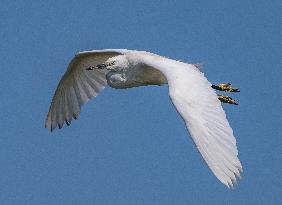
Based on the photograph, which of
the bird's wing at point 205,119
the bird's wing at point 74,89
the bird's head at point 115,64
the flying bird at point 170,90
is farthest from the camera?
the bird's wing at point 74,89

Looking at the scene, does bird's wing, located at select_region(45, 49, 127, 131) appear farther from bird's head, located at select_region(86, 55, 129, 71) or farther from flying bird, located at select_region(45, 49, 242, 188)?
bird's head, located at select_region(86, 55, 129, 71)

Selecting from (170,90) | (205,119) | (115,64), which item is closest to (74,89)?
(115,64)

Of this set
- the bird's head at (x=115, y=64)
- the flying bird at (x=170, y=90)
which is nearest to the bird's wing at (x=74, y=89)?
the flying bird at (x=170, y=90)

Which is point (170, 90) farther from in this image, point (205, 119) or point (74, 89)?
point (74, 89)

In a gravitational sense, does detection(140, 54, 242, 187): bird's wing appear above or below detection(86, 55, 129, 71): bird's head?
below

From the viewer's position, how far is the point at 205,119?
35.8 feet

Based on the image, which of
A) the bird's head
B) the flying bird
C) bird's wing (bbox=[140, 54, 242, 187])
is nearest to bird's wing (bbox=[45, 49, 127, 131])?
the flying bird

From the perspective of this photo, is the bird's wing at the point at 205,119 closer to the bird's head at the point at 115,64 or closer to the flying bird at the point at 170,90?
the flying bird at the point at 170,90

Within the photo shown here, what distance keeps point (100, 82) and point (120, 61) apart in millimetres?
1886

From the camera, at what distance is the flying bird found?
10312 millimetres

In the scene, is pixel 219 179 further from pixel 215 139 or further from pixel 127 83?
pixel 127 83

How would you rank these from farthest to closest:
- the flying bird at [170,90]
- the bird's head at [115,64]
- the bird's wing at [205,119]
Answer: the bird's head at [115,64]
the flying bird at [170,90]
the bird's wing at [205,119]

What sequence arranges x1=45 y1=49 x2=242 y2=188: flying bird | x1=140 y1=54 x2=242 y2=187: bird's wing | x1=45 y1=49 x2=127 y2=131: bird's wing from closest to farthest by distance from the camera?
x1=140 y1=54 x2=242 y2=187: bird's wing → x1=45 y1=49 x2=242 y2=188: flying bird → x1=45 y1=49 x2=127 y2=131: bird's wing

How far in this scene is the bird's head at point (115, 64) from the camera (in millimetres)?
14163
